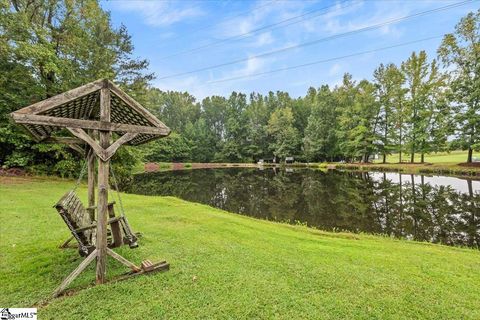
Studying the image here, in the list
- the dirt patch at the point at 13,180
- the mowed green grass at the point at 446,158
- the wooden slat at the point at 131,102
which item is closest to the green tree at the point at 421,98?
the mowed green grass at the point at 446,158

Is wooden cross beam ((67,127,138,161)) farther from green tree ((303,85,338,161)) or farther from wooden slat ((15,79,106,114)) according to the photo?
green tree ((303,85,338,161))

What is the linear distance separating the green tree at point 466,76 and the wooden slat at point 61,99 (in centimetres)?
3226

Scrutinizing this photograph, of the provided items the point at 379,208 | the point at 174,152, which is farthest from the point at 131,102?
the point at 174,152

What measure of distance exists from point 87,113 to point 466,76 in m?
35.5

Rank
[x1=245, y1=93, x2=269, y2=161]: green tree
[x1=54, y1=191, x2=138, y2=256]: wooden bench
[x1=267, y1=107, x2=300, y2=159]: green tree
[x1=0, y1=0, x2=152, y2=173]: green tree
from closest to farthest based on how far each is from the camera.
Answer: [x1=54, y1=191, x2=138, y2=256]: wooden bench, [x1=0, y1=0, x2=152, y2=173]: green tree, [x1=267, y1=107, x2=300, y2=159]: green tree, [x1=245, y1=93, x2=269, y2=161]: green tree

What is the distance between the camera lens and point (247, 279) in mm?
4055

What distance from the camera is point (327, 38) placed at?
17.4 m

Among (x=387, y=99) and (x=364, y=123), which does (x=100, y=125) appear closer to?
(x=387, y=99)

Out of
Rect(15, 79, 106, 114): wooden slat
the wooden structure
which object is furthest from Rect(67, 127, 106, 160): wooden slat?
Rect(15, 79, 106, 114): wooden slat

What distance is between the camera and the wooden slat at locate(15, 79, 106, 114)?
350 cm

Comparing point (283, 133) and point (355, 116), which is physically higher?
point (355, 116)

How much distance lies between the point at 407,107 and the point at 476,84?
8.10 m

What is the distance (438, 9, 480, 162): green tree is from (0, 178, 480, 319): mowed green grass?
87.0 feet

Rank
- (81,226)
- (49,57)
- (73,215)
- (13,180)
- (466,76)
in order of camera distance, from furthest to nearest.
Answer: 1. (466,76)
2. (13,180)
3. (49,57)
4. (81,226)
5. (73,215)
